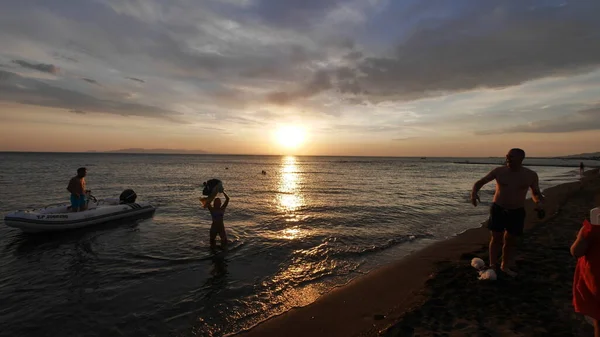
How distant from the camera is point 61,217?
1233 cm

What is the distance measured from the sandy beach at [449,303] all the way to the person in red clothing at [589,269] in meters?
1.24

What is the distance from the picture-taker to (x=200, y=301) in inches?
257

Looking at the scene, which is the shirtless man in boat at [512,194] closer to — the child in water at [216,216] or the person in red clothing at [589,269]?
the person in red clothing at [589,269]

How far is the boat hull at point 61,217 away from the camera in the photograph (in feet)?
38.4

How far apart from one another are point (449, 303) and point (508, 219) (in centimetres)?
192

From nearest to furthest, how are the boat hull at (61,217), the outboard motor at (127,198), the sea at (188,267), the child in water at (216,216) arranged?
the sea at (188,267), the child in water at (216,216), the boat hull at (61,217), the outboard motor at (127,198)

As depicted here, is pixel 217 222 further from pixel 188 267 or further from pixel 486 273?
pixel 486 273

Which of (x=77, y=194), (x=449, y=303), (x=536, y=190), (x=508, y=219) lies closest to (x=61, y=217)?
(x=77, y=194)

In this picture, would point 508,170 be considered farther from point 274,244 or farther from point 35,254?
point 35,254

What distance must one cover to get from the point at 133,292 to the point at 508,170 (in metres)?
8.37

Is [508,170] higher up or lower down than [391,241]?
higher up

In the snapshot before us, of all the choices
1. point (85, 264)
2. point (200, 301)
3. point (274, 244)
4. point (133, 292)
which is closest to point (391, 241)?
point (274, 244)

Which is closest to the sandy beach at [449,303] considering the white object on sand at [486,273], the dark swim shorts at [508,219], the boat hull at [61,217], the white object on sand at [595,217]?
the white object on sand at [486,273]

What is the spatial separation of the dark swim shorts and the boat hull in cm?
1506
